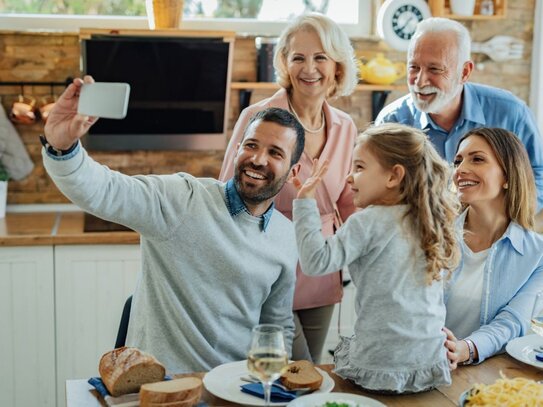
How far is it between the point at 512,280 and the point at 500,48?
2.30 meters

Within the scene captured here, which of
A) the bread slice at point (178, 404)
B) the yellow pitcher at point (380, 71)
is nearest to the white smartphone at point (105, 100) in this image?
the bread slice at point (178, 404)

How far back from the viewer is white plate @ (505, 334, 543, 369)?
208 cm

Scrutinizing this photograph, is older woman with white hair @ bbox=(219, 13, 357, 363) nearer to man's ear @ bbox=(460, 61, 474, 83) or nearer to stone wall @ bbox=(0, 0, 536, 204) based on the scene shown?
man's ear @ bbox=(460, 61, 474, 83)

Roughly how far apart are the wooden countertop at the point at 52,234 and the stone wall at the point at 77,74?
0.36 m

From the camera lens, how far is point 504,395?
1713 mm

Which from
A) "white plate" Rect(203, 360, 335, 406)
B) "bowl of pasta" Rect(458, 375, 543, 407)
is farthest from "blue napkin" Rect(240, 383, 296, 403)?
"bowl of pasta" Rect(458, 375, 543, 407)

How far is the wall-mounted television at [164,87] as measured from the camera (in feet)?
12.5

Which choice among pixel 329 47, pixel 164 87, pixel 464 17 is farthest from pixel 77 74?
pixel 464 17

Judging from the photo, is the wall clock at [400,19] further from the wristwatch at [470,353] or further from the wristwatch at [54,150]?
the wristwatch at [54,150]

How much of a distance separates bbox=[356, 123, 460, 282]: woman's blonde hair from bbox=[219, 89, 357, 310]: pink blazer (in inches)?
30.7

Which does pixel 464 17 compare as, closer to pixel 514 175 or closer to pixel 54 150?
pixel 514 175

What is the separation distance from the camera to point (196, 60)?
154 inches

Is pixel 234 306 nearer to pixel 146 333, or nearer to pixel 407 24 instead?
pixel 146 333

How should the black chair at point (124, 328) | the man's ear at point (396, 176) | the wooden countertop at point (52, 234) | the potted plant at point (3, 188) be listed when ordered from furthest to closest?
the potted plant at point (3, 188) → the wooden countertop at point (52, 234) → the black chair at point (124, 328) → the man's ear at point (396, 176)
